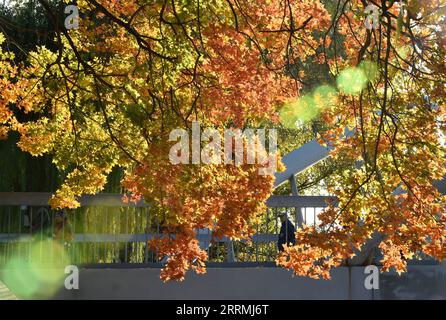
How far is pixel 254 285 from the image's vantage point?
51.4ft

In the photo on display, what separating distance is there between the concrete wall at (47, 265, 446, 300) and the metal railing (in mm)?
512

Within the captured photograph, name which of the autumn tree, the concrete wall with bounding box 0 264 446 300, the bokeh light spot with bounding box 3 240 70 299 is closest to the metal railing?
the bokeh light spot with bounding box 3 240 70 299

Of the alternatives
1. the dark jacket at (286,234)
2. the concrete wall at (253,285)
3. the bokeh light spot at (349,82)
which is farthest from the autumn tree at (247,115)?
the dark jacket at (286,234)

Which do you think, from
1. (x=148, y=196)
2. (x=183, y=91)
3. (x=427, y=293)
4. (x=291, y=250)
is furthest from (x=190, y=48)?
(x=427, y=293)

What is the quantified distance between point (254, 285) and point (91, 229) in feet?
9.87

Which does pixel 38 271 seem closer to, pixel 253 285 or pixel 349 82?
pixel 253 285

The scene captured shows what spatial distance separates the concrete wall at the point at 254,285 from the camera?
49.9ft

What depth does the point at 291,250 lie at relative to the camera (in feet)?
40.6

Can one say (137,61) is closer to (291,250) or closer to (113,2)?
(113,2)

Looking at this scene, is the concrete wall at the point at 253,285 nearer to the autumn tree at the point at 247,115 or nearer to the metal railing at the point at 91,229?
the metal railing at the point at 91,229

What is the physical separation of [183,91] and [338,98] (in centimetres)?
201

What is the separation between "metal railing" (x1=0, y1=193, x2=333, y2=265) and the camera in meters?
15.9

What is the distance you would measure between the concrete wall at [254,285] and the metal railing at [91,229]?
512 mm

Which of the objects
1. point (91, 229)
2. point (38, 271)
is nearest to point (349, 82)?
point (38, 271)
